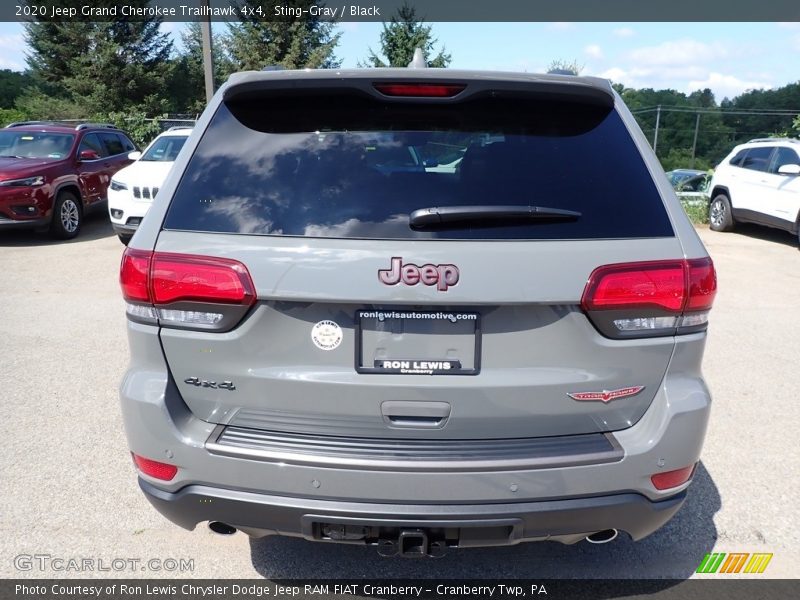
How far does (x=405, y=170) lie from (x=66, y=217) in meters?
10.5

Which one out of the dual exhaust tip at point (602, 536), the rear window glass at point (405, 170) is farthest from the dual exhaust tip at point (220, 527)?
the dual exhaust tip at point (602, 536)

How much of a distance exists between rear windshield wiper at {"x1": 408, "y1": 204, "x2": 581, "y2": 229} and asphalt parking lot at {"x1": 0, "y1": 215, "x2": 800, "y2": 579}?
1578 mm

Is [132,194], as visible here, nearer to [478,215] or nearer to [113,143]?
[113,143]

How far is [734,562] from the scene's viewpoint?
2859 millimetres

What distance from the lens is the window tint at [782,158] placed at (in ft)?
36.0

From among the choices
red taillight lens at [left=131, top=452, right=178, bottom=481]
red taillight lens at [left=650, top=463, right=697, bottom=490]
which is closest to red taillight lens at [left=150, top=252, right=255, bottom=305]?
red taillight lens at [left=131, top=452, right=178, bottom=481]

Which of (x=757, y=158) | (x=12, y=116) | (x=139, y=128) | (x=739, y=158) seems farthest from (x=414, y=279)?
(x=12, y=116)

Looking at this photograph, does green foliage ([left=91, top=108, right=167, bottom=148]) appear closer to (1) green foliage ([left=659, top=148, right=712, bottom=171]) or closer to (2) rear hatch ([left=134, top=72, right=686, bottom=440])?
(2) rear hatch ([left=134, top=72, right=686, bottom=440])

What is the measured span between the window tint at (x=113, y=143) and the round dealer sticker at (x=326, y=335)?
39.3 feet

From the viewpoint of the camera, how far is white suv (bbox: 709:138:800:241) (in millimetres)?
10898

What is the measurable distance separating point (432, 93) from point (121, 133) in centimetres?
1281

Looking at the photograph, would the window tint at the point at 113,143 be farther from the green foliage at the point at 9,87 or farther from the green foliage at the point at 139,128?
the green foliage at the point at 9,87

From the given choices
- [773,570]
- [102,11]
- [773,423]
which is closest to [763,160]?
[773,423]

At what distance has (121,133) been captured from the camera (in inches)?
524
